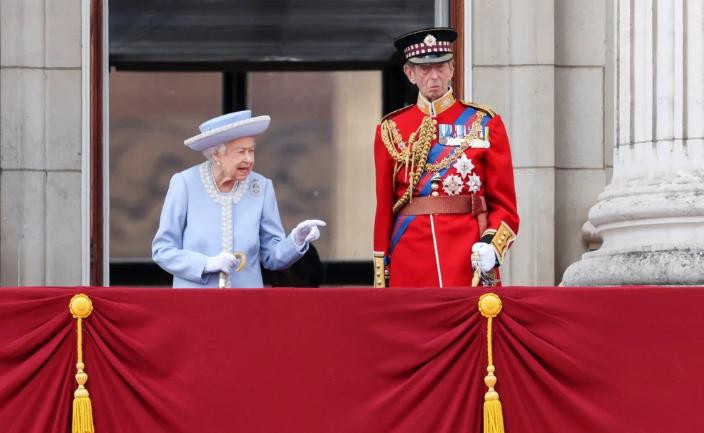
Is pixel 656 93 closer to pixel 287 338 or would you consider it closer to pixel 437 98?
pixel 437 98

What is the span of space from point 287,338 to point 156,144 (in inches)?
349

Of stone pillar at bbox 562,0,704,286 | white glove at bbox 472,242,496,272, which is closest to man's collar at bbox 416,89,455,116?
white glove at bbox 472,242,496,272

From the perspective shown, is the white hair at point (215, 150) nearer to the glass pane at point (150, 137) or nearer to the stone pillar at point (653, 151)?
the stone pillar at point (653, 151)

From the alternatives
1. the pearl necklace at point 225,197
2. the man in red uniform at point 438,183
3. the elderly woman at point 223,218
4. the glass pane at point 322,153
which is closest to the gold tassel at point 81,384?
the elderly woman at point 223,218

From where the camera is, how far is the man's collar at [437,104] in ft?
31.9

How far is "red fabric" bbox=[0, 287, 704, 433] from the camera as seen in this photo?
27.2 feet

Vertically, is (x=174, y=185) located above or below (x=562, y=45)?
below

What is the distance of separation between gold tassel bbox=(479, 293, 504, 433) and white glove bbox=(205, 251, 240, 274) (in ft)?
4.27

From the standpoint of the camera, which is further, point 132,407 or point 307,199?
point 307,199

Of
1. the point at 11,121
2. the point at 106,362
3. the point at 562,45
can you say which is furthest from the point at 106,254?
the point at 106,362

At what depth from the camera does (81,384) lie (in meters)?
8.25

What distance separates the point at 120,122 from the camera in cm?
1689

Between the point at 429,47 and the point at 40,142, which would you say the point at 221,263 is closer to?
the point at 429,47

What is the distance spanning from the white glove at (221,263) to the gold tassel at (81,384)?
2.80ft
